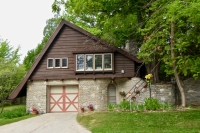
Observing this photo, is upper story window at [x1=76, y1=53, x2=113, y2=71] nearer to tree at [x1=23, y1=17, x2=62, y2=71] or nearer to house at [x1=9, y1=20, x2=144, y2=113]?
house at [x1=9, y1=20, x2=144, y2=113]

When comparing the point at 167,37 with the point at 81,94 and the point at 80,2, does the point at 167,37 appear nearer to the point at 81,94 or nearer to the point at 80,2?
the point at 80,2

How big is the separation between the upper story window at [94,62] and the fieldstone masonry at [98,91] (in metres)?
0.92

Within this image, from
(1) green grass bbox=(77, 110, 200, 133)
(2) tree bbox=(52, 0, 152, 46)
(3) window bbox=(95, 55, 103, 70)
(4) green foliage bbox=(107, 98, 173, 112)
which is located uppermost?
(2) tree bbox=(52, 0, 152, 46)

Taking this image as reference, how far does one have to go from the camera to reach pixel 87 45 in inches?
763

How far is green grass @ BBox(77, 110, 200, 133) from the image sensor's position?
1074cm

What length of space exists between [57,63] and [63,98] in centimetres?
289

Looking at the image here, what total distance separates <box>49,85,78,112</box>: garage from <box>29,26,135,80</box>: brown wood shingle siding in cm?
129

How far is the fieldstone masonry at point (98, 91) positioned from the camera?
17.5 metres

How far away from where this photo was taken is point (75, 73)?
19266 millimetres

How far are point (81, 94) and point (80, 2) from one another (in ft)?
22.2

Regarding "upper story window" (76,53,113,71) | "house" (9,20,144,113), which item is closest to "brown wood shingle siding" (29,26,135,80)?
"house" (9,20,144,113)

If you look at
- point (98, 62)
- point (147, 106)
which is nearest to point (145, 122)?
point (147, 106)

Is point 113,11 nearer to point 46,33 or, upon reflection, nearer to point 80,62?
point 80,62

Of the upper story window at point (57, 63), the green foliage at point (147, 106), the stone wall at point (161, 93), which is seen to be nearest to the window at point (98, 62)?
the upper story window at point (57, 63)
